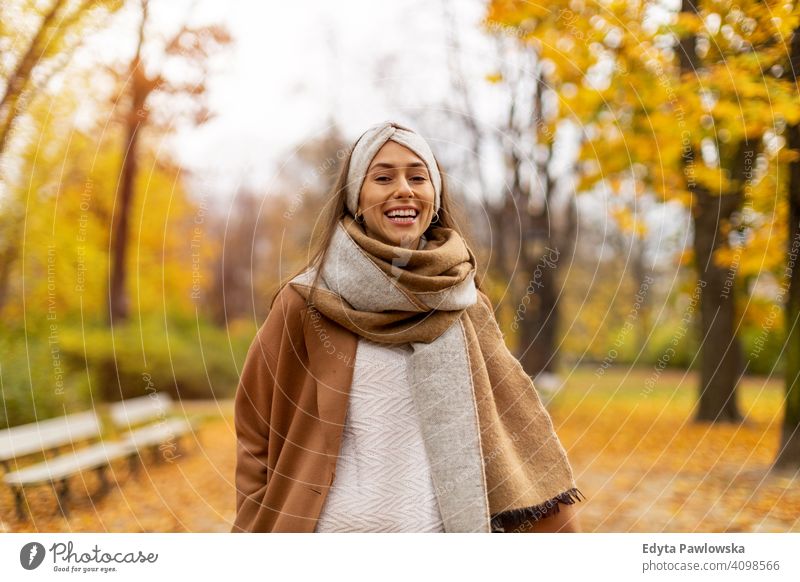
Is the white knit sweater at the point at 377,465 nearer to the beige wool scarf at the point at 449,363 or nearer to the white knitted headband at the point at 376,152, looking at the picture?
the beige wool scarf at the point at 449,363

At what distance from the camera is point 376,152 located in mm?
2078

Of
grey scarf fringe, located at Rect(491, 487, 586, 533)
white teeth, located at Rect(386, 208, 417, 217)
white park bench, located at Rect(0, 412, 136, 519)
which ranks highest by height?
white teeth, located at Rect(386, 208, 417, 217)

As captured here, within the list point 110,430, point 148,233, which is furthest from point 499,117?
point 148,233

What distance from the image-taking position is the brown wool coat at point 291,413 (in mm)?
2014

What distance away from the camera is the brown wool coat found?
2.01m

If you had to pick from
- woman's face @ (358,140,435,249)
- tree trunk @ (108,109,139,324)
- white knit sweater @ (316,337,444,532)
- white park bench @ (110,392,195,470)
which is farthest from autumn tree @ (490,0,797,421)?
tree trunk @ (108,109,139,324)

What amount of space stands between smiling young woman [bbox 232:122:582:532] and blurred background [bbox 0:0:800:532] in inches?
10.8

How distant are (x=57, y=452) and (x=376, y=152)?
15.0 feet

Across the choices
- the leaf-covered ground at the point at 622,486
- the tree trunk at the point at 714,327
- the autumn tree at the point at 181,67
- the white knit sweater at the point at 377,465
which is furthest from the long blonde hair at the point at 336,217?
the tree trunk at the point at 714,327

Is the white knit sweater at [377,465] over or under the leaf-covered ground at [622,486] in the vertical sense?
over
